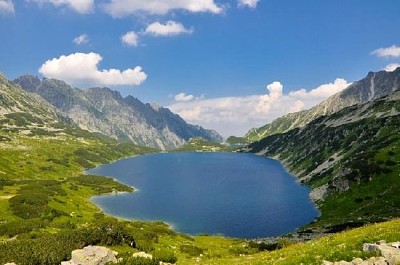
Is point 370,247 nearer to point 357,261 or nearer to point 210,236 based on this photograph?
point 357,261

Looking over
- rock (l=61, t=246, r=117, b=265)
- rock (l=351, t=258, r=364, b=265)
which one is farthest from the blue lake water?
rock (l=351, t=258, r=364, b=265)

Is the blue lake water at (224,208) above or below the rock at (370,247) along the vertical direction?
below

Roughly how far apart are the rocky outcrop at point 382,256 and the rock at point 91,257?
1525 centimetres

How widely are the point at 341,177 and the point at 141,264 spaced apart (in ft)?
435

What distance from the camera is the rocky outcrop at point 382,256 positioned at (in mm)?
18312

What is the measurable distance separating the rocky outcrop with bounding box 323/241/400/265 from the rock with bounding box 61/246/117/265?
15249mm

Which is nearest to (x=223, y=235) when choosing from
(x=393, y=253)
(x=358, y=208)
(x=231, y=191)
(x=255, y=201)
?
(x=358, y=208)

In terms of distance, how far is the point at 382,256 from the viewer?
18859mm

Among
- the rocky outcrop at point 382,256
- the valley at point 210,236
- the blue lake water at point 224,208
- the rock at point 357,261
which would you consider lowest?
the blue lake water at point 224,208

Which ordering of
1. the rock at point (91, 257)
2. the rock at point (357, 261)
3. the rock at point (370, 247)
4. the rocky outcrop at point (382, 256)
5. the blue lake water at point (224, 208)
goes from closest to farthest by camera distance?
the rocky outcrop at point (382, 256), the rock at point (357, 261), the rock at point (370, 247), the rock at point (91, 257), the blue lake water at point (224, 208)

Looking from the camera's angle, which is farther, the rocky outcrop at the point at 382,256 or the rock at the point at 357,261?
the rock at the point at 357,261

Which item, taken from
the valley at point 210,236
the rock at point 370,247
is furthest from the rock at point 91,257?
the rock at point 370,247

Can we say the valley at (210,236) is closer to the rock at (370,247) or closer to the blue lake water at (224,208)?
the rock at (370,247)

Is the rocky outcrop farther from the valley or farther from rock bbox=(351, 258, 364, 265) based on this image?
the valley
